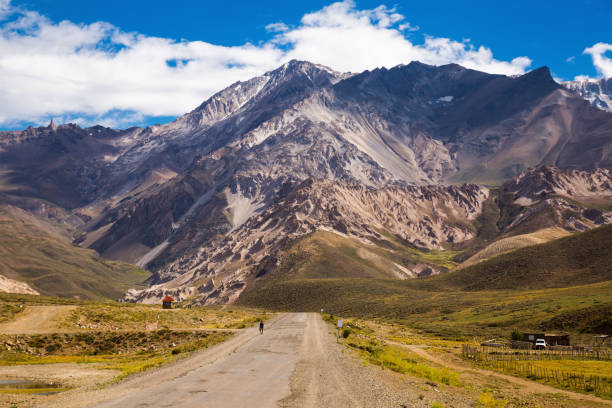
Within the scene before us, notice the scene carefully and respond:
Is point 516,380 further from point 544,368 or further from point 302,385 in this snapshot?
point 302,385

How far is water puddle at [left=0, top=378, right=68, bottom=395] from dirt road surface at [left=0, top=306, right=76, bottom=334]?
2580 cm

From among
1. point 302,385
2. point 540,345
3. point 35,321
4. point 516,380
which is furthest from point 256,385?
point 540,345

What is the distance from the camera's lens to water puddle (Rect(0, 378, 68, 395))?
36.5 meters

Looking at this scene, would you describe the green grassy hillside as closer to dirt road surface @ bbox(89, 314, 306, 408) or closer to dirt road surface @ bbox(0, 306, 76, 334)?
dirt road surface @ bbox(89, 314, 306, 408)

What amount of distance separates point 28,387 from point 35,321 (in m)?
35.2

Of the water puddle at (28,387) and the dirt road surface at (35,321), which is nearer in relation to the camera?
the water puddle at (28,387)

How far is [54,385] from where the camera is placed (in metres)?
40.5

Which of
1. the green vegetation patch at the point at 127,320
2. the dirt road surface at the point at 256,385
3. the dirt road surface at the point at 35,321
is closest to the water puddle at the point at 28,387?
the dirt road surface at the point at 256,385

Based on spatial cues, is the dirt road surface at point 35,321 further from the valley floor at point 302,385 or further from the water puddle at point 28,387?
the valley floor at point 302,385

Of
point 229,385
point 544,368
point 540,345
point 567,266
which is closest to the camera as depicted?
point 229,385

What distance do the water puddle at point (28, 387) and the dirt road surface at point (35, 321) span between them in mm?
25802

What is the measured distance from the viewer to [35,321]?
233 ft

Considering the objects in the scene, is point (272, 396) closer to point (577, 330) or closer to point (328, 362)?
point (328, 362)

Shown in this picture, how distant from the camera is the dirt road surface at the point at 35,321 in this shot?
66688 mm
